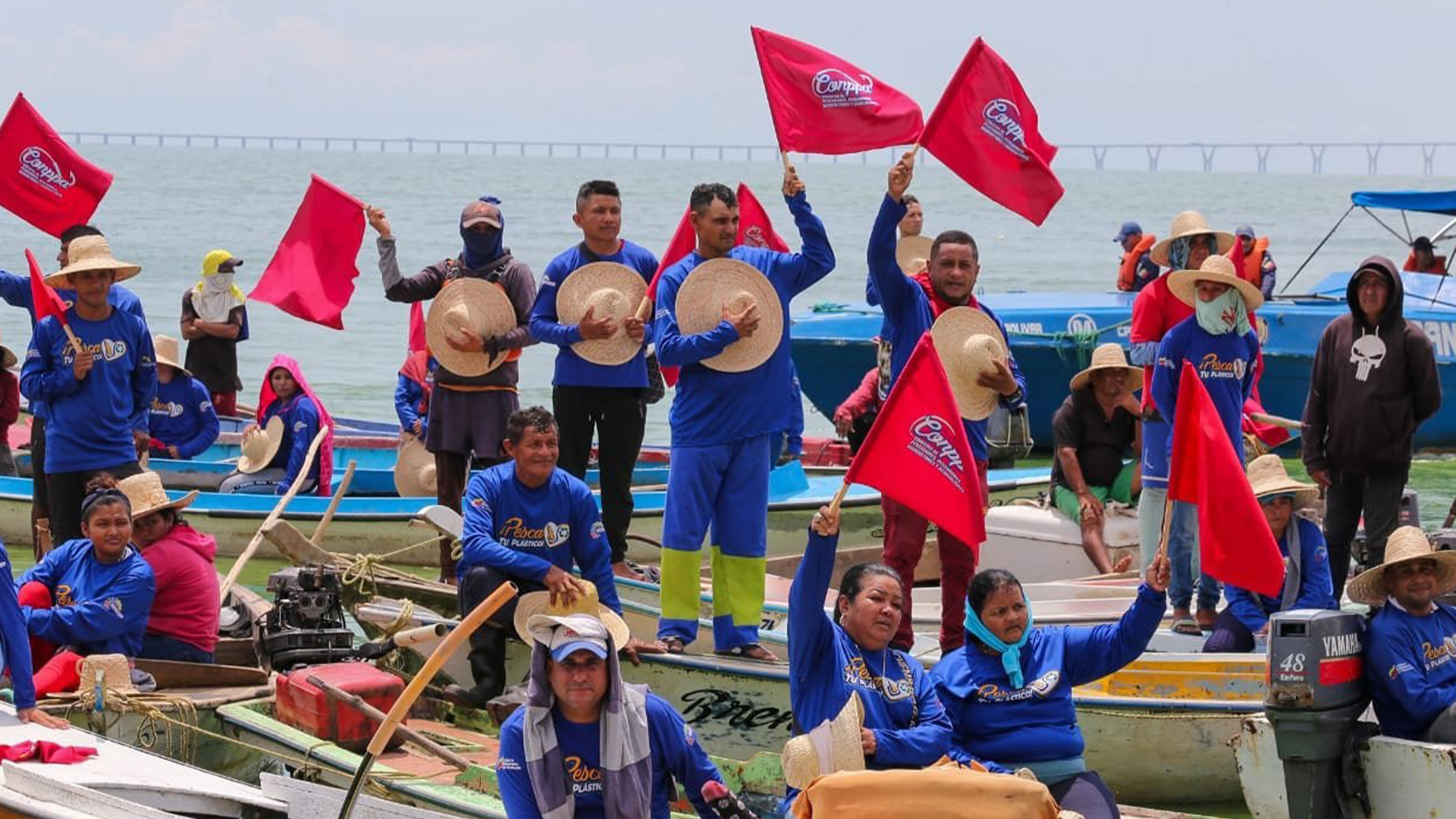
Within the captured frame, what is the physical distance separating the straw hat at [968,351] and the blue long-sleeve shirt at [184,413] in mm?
6353

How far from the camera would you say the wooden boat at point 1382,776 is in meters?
7.50

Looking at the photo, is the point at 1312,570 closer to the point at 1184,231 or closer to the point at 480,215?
the point at 1184,231

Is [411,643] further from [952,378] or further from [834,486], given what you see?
[834,486]

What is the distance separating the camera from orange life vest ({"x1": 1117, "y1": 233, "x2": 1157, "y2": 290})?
60.1 ft

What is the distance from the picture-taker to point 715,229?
9422 mm

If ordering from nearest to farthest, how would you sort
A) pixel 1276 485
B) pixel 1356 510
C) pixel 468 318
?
pixel 1276 485, pixel 1356 510, pixel 468 318

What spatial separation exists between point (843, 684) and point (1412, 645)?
2.12m

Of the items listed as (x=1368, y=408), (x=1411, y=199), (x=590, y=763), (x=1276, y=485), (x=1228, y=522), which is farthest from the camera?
(x=1411, y=199)

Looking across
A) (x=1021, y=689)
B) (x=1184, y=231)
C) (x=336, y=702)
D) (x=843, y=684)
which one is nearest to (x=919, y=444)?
(x=1021, y=689)

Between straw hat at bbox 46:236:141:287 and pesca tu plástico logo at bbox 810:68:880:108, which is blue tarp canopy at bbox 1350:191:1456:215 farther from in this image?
straw hat at bbox 46:236:141:287

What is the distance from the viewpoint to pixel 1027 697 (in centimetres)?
728

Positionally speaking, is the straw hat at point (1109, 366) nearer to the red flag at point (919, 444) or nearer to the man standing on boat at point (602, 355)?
the man standing on boat at point (602, 355)

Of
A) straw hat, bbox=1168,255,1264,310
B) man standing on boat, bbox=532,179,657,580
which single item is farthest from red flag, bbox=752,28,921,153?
straw hat, bbox=1168,255,1264,310

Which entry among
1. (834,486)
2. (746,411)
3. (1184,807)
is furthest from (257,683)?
(834,486)
